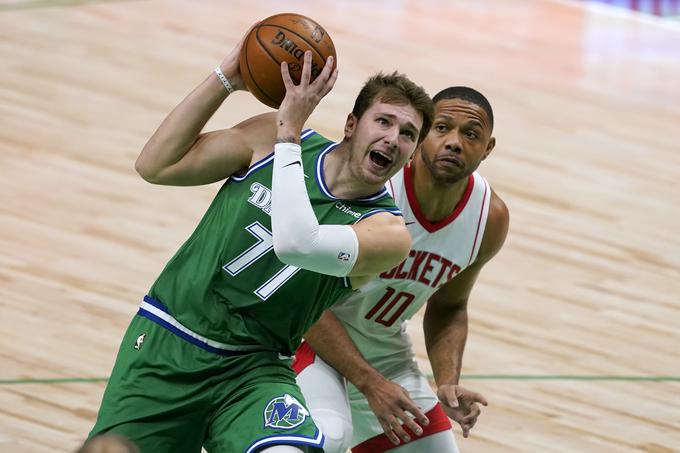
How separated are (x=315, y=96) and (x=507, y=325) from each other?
13.0 ft

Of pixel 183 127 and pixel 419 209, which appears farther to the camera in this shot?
pixel 419 209

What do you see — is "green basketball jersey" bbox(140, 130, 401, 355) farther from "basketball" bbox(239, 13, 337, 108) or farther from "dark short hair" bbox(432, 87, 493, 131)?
"dark short hair" bbox(432, 87, 493, 131)

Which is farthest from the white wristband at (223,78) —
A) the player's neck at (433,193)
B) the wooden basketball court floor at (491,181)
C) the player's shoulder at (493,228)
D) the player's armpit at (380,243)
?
the wooden basketball court floor at (491,181)

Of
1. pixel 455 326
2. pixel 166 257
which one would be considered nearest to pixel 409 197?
pixel 455 326

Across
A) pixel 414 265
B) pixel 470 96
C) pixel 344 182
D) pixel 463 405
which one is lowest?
pixel 463 405

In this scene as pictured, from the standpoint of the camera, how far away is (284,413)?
4457 mm

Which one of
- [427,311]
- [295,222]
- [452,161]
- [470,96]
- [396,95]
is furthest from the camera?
[427,311]

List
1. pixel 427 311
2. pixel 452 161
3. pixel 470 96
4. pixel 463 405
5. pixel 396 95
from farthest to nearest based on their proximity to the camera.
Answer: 1. pixel 427 311
2. pixel 470 96
3. pixel 452 161
4. pixel 463 405
5. pixel 396 95

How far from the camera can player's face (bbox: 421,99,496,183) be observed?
208 inches

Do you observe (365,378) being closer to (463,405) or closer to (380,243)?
(463,405)

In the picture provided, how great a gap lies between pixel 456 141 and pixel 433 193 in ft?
0.97

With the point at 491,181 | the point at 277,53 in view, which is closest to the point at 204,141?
the point at 277,53

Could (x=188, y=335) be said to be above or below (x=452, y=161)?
below

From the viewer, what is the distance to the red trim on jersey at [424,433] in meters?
5.55
